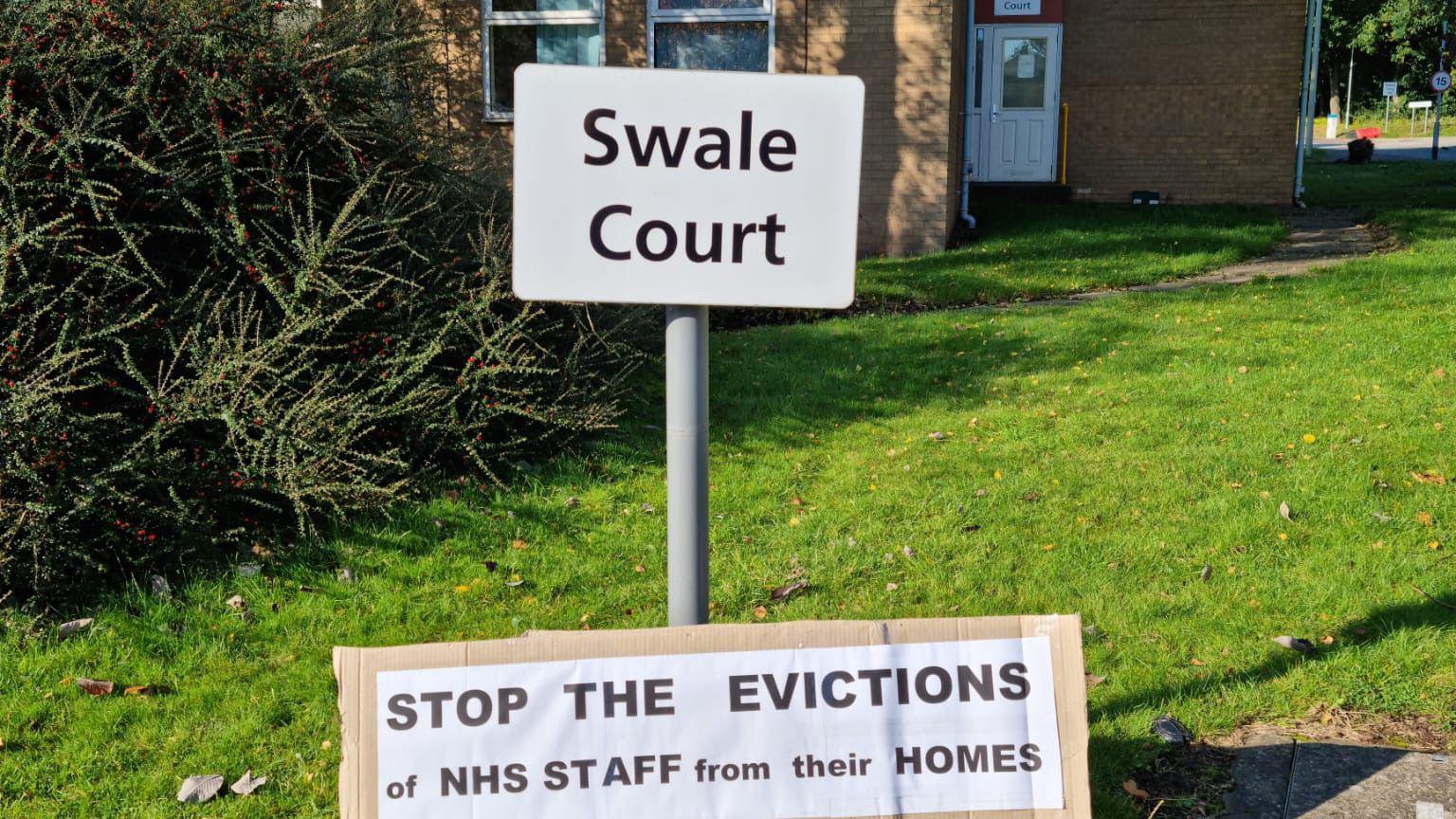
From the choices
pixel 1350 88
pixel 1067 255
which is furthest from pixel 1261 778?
pixel 1350 88

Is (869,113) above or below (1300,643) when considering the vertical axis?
above

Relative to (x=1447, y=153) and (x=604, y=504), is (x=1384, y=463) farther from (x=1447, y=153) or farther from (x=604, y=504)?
(x=1447, y=153)

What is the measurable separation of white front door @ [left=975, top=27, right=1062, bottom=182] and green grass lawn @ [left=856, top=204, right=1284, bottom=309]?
187 centimetres

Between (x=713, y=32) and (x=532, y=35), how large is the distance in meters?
1.93

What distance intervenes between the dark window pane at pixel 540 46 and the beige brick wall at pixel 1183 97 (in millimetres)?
7446

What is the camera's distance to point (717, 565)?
4.86 metres

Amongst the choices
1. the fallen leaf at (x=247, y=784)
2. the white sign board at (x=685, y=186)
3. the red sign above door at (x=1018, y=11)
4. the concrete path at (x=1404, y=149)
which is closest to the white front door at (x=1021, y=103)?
the red sign above door at (x=1018, y=11)

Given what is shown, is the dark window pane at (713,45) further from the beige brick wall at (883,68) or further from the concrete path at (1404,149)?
the concrete path at (1404,149)

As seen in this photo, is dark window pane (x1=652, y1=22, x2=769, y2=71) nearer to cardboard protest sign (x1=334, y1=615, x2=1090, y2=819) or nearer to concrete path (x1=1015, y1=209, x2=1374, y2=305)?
concrete path (x1=1015, y1=209, x2=1374, y2=305)

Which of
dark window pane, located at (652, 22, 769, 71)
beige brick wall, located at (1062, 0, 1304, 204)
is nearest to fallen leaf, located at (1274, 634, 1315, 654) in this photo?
dark window pane, located at (652, 22, 769, 71)

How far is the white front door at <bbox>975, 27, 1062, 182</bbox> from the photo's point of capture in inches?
671

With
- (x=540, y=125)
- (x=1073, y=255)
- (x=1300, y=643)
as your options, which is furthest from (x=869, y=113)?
(x=540, y=125)

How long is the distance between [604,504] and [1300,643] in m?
2.84

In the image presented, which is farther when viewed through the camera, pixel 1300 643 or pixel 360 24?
pixel 360 24
